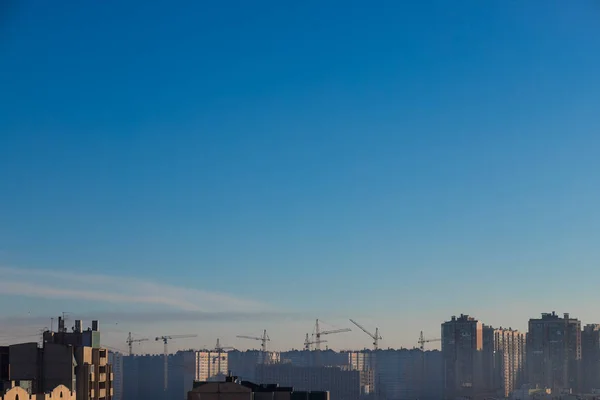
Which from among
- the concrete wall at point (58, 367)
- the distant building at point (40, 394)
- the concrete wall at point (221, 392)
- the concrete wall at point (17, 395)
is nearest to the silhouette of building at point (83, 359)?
the concrete wall at point (58, 367)

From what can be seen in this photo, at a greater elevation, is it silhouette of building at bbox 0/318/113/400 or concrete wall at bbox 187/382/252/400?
silhouette of building at bbox 0/318/113/400

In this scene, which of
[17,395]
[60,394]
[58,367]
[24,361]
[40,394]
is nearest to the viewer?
[17,395]

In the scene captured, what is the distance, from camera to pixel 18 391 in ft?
150

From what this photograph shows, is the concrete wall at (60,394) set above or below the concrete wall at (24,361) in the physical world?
below

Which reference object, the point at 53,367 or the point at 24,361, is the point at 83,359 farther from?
the point at 24,361

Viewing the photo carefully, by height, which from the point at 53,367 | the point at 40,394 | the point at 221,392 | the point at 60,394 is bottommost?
the point at 221,392

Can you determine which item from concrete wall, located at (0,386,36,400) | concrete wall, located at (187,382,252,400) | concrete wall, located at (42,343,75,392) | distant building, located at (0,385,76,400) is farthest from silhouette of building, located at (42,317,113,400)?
concrete wall, located at (0,386,36,400)

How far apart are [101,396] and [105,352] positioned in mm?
2491

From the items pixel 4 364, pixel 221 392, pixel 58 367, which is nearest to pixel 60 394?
pixel 58 367

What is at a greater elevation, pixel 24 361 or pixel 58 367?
pixel 24 361

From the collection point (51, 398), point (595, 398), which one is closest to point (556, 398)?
point (595, 398)

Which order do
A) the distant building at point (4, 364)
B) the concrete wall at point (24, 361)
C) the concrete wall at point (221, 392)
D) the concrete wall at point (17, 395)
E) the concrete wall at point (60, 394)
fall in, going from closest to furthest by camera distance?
the concrete wall at point (17, 395), the concrete wall at point (60, 394), the concrete wall at point (24, 361), the distant building at point (4, 364), the concrete wall at point (221, 392)

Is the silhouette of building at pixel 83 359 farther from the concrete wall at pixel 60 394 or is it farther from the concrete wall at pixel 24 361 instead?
the concrete wall at pixel 60 394

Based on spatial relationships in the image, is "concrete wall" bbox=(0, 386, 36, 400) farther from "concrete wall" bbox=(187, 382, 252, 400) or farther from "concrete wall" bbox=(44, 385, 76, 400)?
"concrete wall" bbox=(187, 382, 252, 400)
